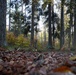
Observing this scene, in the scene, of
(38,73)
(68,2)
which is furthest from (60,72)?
(68,2)

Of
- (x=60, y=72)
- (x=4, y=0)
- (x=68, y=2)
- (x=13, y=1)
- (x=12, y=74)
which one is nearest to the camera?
(x=60, y=72)

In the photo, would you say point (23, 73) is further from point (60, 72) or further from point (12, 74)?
point (60, 72)

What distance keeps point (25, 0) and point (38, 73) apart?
2477cm

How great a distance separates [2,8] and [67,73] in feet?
25.1

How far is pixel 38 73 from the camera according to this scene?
1.37 meters

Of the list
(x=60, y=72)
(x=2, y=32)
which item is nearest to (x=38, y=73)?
(x=60, y=72)

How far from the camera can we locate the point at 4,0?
8.59 m

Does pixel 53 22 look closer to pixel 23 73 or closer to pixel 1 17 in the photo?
pixel 1 17

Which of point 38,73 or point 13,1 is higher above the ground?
point 13,1

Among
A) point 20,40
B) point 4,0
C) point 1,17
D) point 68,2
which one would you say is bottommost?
point 20,40

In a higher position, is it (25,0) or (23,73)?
(25,0)

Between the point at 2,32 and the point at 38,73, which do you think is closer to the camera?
the point at 38,73

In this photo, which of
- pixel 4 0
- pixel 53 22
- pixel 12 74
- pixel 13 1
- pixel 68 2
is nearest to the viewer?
pixel 12 74

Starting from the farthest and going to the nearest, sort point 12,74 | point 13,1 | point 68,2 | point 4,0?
point 13,1 → point 68,2 → point 4,0 → point 12,74
